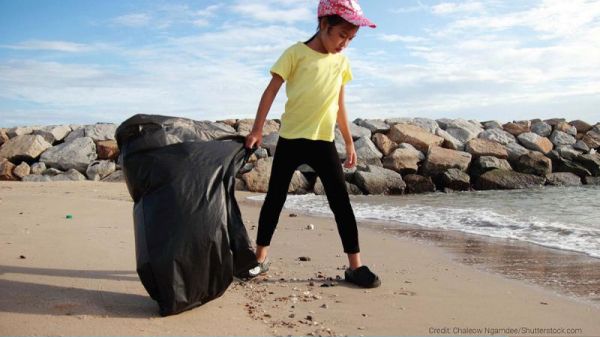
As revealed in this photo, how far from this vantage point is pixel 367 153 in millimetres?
12523

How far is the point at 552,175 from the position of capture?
13.9 metres

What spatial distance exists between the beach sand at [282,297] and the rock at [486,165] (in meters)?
A: 8.85

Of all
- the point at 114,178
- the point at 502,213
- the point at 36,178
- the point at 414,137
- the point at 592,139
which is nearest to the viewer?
the point at 502,213

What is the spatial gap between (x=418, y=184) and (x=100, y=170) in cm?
689

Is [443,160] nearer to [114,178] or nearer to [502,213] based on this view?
[502,213]

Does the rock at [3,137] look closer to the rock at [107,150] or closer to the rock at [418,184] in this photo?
the rock at [107,150]

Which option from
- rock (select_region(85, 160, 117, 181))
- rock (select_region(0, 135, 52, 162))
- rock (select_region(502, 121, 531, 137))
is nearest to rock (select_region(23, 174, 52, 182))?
rock (select_region(85, 160, 117, 181))

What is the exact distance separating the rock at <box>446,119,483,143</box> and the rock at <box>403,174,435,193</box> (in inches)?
132

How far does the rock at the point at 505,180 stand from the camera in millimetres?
12602

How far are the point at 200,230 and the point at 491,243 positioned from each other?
11.7 ft

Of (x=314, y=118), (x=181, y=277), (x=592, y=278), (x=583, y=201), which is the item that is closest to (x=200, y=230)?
(x=181, y=277)

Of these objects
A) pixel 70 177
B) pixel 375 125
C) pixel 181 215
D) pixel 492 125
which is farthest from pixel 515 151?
pixel 181 215

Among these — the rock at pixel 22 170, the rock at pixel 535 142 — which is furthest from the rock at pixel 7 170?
the rock at pixel 535 142

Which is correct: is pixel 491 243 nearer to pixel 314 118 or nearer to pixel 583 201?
pixel 314 118
